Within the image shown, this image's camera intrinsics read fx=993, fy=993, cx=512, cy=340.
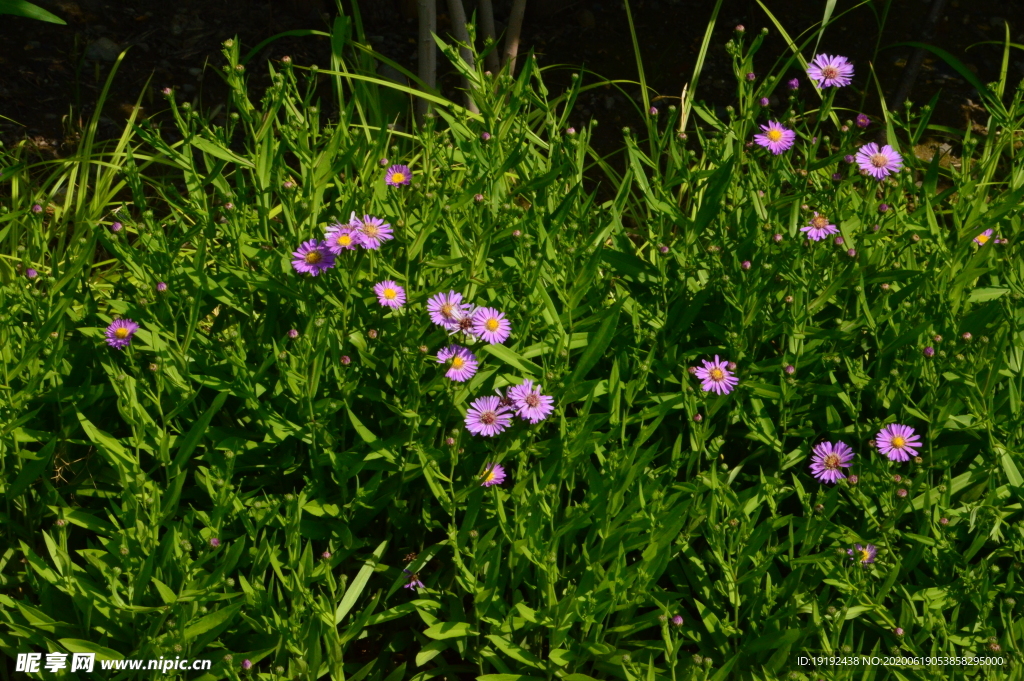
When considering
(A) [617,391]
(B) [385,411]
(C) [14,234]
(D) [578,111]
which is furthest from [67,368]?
(D) [578,111]

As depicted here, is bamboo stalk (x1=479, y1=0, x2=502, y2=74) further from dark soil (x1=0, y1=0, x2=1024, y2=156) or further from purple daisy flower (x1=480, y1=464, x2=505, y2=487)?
purple daisy flower (x1=480, y1=464, x2=505, y2=487)

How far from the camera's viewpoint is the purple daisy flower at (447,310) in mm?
2023

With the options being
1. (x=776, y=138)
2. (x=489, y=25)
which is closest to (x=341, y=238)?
(x=776, y=138)

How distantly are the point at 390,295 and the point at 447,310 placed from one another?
155mm

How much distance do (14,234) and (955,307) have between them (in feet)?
9.03

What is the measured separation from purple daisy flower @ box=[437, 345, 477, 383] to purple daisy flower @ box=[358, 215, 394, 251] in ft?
0.94

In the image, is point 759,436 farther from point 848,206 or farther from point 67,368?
point 67,368

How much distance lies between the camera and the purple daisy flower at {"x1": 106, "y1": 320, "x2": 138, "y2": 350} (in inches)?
82.2

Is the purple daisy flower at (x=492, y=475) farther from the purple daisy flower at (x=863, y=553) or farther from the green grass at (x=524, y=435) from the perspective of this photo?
the purple daisy flower at (x=863, y=553)

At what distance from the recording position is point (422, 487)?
2266 mm

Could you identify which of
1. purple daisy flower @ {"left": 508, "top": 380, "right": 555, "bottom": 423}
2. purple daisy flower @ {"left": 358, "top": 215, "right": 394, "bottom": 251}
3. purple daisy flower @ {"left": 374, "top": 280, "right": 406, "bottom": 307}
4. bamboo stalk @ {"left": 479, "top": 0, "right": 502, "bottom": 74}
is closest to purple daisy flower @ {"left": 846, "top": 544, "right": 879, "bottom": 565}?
purple daisy flower @ {"left": 508, "top": 380, "right": 555, "bottom": 423}

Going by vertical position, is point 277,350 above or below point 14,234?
above

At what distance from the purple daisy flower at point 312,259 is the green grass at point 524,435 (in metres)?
0.05

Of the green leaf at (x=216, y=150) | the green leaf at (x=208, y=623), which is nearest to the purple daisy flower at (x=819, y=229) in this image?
the green leaf at (x=216, y=150)
